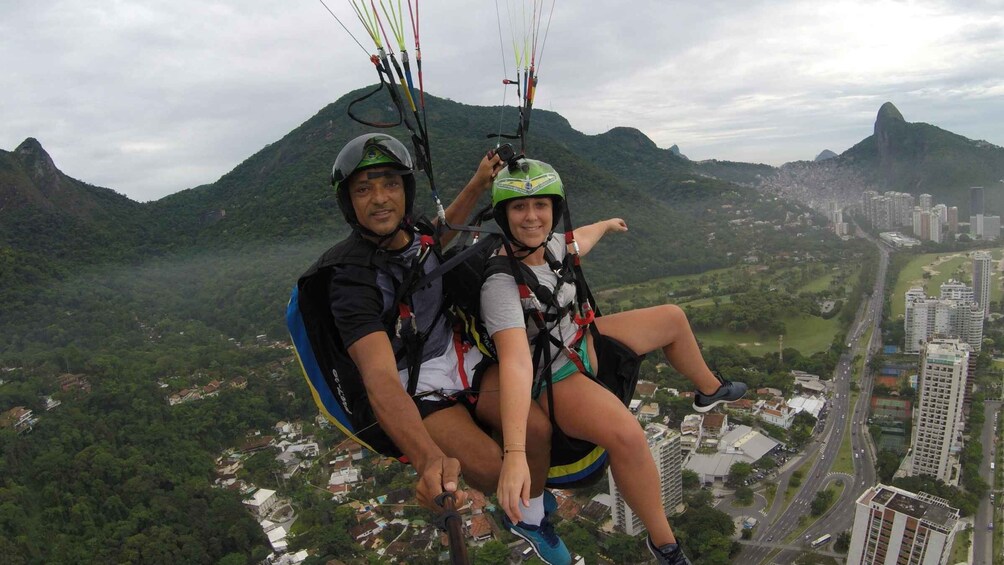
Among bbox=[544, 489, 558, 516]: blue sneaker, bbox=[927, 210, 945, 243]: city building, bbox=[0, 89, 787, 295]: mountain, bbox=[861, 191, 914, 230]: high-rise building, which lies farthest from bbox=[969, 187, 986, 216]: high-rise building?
bbox=[544, 489, 558, 516]: blue sneaker

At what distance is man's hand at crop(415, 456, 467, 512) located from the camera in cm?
121

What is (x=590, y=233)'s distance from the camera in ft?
7.42

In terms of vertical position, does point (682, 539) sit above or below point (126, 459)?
below

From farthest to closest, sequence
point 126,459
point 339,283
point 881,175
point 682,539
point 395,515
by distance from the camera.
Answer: point 881,175 < point 126,459 < point 395,515 < point 682,539 < point 339,283

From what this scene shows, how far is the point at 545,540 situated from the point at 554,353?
64cm

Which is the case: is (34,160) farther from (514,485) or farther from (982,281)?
(982,281)

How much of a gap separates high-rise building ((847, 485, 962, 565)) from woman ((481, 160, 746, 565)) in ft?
28.2

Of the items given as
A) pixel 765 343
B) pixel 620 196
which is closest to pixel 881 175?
pixel 620 196

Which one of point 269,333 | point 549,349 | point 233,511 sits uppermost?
point 549,349

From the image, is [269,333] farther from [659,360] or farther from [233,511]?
[659,360]

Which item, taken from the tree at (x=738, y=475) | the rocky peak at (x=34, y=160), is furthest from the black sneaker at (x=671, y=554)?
the rocky peak at (x=34, y=160)

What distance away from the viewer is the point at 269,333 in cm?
2206

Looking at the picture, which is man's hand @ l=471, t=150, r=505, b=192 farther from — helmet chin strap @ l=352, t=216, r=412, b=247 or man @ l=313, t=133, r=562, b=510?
helmet chin strap @ l=352, t=216, r=412, b=247

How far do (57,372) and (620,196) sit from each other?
2619cm
